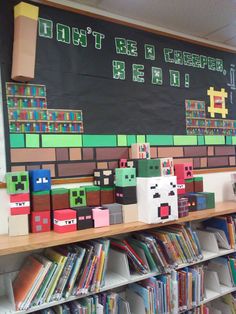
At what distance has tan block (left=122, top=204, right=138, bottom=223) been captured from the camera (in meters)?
1.86

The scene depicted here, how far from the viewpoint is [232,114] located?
286 cm

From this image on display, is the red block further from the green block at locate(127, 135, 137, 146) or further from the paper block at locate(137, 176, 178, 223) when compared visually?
the green block at locate(127, 135, 137, 146)

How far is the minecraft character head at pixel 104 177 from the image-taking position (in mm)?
1945

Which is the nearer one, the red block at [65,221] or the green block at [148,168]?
the red block at [65,221]

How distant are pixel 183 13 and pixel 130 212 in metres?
1.53

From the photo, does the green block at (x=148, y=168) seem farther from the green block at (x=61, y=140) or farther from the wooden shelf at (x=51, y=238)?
the green block at (x=61, y=140)

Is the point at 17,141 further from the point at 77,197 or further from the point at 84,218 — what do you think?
the point at 84,218

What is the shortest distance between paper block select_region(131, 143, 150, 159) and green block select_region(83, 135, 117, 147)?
0.47 ft

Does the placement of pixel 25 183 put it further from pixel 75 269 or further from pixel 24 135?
pixel 75 269

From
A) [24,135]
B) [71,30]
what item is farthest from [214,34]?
[24,135]

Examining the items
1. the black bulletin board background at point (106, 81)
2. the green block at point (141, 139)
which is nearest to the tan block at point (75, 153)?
the black bulletin board background at point (106, 81)

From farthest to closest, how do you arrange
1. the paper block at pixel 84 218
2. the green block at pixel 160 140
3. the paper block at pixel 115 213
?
1. the green block at pixel 160 140
2. the paper block at pixel 115 213
3. the paper block at pixel 84 218

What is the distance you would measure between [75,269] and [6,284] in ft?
1.30

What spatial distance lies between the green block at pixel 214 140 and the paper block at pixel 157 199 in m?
0.89
